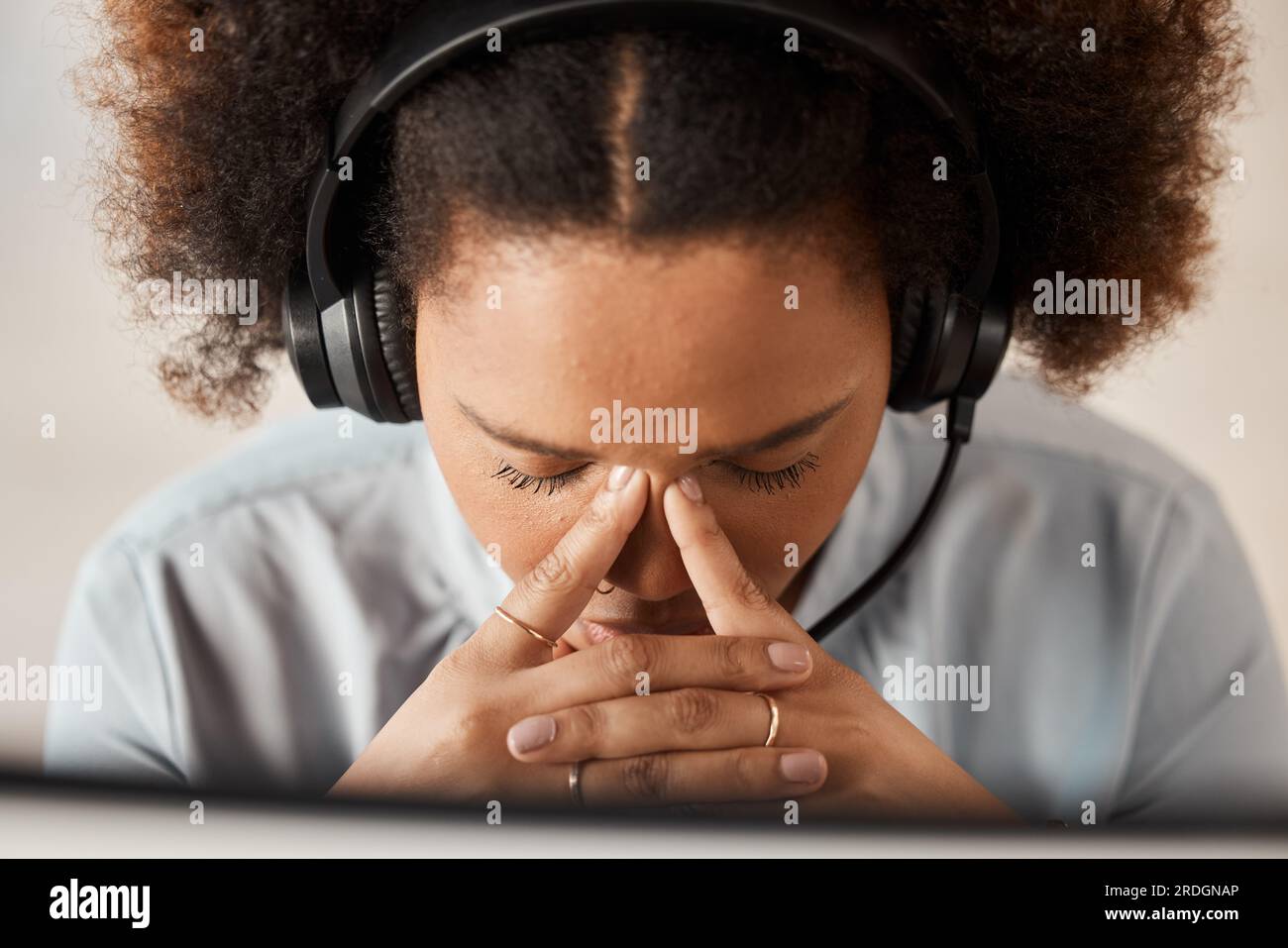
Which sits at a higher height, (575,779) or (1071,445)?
(1071,445)

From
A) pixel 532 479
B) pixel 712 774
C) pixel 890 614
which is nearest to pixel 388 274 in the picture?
pixel 532 479

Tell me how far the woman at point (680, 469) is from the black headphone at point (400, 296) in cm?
2

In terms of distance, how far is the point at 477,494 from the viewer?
2.56 feet

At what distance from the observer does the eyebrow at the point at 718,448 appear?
27.7 inches

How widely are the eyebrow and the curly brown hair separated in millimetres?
97

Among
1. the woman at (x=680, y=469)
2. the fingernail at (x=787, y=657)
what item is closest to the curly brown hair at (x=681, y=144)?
the woman at (x=680, y=469)

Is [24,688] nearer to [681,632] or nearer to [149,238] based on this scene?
[149,238]

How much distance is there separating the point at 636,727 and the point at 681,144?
1.15ft

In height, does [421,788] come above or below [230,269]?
below

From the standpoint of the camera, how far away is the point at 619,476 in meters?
0.73

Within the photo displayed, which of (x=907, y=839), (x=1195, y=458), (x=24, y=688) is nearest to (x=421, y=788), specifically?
(x=907, y=839)

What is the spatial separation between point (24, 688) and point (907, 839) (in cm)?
85

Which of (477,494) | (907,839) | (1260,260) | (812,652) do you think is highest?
(1260,260)

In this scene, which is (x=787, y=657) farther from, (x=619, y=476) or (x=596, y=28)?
(x=596, y=28)
